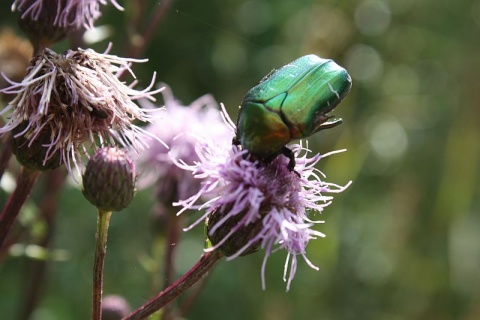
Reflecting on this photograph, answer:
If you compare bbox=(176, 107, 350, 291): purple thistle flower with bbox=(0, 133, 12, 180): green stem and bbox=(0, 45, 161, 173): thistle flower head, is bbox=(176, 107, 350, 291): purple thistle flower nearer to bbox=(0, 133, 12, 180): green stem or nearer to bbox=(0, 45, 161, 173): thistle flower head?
bbox=(0, 45, 161, 173): thistle flower head

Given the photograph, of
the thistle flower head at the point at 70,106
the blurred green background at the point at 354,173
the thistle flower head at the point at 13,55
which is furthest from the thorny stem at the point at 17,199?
the blurred green background at the point at 354,173

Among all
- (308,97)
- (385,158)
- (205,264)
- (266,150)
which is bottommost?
(385,158)

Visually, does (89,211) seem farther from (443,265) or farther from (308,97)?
(308,97)

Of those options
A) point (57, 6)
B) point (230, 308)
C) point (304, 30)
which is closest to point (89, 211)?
point (230, 308)

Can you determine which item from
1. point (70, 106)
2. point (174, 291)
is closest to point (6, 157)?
point (70, 106)

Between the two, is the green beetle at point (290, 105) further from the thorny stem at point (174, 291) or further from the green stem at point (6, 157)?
the green stem at point (6, 157)

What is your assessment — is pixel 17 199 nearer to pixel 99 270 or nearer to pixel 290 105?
pixel 99 270
